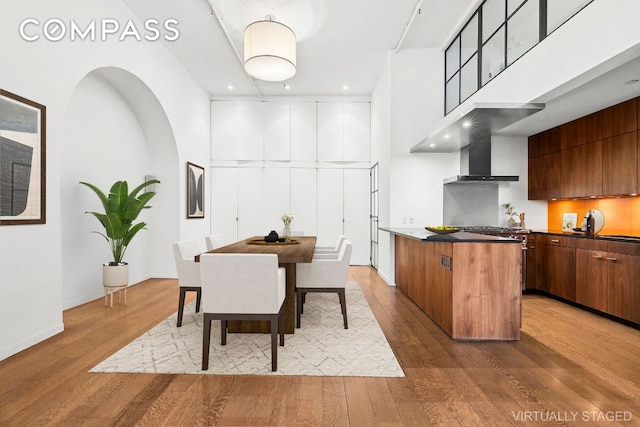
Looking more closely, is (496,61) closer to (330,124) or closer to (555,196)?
(555,196)

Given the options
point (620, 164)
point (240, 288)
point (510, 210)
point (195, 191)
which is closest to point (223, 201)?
point (195, 191)

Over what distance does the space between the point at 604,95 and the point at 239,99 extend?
6.04 metres

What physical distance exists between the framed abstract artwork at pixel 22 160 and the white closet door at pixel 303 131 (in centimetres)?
465

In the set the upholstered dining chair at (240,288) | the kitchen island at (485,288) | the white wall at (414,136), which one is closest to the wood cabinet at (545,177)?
the white wall at (414,136)

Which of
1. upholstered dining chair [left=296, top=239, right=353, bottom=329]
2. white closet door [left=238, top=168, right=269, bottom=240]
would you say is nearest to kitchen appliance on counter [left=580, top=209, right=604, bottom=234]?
upholstered dining chair [left=296, top=239, right=353, bottom=329]

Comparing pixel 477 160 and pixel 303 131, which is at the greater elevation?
pixel 303 131

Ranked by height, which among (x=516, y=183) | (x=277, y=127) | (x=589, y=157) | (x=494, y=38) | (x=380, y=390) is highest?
(x=494, y=38)

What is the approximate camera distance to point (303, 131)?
7.12 m

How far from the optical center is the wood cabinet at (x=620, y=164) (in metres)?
3.46

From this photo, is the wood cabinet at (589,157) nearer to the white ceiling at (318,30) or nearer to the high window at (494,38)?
the high window at (494,38)

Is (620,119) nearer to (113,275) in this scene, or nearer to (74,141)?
(113,275)

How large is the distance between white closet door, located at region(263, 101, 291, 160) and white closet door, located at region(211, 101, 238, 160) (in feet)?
2.21

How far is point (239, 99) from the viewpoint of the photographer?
710cm

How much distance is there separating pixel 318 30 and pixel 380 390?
4.41m
